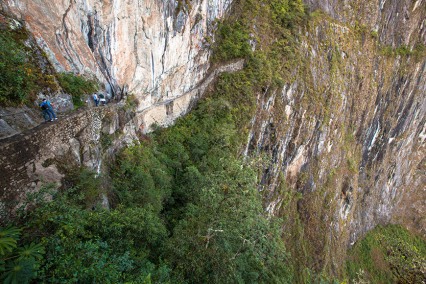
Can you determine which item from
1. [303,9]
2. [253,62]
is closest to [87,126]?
[253,62]

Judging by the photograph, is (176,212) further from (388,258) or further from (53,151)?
(388,258)

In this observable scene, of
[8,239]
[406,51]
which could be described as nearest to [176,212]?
[8,239]

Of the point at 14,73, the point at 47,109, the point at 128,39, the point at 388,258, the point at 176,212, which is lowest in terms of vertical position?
the point at 388,258

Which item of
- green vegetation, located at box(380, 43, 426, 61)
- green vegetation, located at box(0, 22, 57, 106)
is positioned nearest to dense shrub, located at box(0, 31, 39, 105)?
green vegetation, located at box(0, 22, 57, 106)

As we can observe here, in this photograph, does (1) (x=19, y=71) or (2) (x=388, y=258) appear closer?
(1) (x=19, y=71)

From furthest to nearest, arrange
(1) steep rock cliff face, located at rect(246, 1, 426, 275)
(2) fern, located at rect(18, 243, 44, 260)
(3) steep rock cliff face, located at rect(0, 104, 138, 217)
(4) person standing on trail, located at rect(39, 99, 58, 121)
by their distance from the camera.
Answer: (1) steep rock cliff face, located at rect(246, 1, 426, 275)
(4) person standing on trail, located at rect(39, 99, 58, 121)
(3) steep rock cliff face, located at rect(0, 104, 138, 217)
(2) fern, located at rect(18, 243, 44, 260)

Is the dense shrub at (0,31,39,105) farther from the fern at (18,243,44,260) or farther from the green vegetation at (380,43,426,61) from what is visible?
the green vegetation at (380,43,426,61)

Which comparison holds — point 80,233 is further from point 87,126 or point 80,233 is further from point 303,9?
point 303,9

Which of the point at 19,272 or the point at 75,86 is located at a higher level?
the point at 75,86
